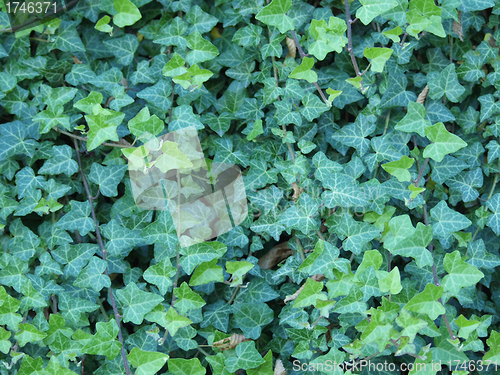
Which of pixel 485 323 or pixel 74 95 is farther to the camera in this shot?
pixel 74 95

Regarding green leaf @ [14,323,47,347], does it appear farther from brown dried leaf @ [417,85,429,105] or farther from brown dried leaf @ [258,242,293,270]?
brown dried leaf @ [417,85,429,105]

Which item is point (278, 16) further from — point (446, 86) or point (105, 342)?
point (105, 342)

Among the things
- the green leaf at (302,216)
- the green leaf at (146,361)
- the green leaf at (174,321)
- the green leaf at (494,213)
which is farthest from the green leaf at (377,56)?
the green leaf at (146,361)

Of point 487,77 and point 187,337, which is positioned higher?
point 487,77

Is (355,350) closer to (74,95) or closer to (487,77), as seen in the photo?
(487,77)

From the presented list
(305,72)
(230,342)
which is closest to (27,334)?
(230,342)

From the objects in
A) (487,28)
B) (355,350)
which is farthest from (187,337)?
(487,28)
